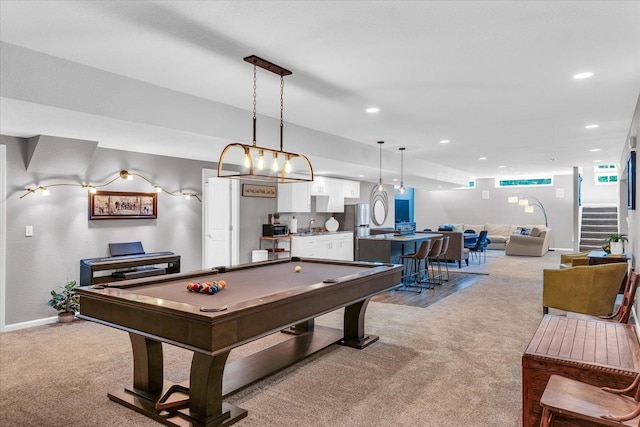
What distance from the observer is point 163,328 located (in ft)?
7.89

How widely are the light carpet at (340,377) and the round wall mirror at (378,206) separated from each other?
6.37 m

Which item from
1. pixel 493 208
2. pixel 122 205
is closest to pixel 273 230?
pixel 122 205

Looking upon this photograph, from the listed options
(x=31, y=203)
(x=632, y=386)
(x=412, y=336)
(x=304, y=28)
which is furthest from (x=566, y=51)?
(x=31, y=203)

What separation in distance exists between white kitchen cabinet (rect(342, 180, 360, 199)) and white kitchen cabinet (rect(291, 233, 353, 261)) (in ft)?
3.14

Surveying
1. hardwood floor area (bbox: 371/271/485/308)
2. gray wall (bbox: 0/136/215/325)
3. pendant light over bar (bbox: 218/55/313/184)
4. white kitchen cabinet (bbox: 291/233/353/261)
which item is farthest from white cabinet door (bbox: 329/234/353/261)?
gray wall (bbox: 0/136/215/325)

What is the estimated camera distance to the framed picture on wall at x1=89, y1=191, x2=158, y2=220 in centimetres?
546

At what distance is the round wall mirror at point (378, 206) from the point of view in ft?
37.4

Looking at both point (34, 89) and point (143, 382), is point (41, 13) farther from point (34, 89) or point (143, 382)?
point (143, 382)

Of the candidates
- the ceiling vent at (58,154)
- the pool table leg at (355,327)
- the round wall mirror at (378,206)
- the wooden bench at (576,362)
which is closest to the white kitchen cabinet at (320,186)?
the round wall mirror at (378,206)

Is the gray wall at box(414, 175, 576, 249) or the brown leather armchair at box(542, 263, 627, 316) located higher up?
the gray wall at box(414, 175, 576, 249)

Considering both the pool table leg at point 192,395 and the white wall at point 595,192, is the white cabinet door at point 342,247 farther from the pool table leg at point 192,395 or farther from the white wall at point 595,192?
the white wall at point 595,192

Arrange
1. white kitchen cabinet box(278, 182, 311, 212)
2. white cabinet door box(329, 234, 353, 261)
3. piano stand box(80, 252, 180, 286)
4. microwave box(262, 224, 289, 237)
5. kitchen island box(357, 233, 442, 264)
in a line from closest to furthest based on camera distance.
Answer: piano stand box(80, 252, 180, 286), kitchen island box(357, 233, 442, 264), microwave box(262, 224, 289, 237), white kitchen cabinet box(278, 182, 311, 212), white cabinet door box(329, 234, 353, 261)

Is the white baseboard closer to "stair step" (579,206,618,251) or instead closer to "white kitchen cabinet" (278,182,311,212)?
"white kitchen cabinet" (278,182,311,212)

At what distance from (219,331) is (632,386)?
2038mm
